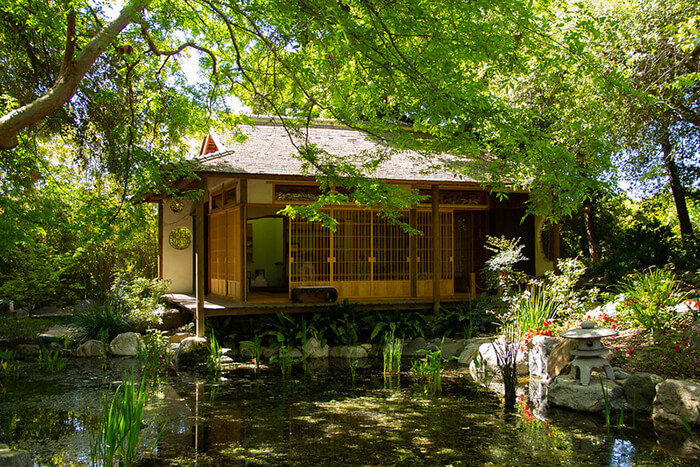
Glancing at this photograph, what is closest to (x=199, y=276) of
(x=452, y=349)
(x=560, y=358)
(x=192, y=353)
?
(x=192, y=353)

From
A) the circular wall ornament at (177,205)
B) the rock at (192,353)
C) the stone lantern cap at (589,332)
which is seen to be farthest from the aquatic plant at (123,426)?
the circular wall ornament at (177,205)

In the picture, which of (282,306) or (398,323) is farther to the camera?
(398,323)

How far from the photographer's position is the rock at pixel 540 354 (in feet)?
26.1

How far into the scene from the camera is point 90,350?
32.9 ft

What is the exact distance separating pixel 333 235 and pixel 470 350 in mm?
3456

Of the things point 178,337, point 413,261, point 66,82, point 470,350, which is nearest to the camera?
point 66,82

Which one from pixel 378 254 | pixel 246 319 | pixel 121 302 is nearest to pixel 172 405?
pixel 246 319

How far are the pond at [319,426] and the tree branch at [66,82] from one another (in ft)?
9.47

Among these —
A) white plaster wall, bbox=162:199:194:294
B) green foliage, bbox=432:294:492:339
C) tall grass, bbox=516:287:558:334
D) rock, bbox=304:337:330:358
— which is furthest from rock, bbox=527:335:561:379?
white plaster wall, bbox=162:199:194:294

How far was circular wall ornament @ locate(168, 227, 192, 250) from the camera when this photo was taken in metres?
13.8

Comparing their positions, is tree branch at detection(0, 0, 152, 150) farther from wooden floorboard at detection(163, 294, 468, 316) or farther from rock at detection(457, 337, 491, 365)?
rock at detection(457, 337, 491, 365)

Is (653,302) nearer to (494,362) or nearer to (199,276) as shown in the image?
(494,362)

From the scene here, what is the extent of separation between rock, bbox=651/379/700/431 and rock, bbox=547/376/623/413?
0.55m

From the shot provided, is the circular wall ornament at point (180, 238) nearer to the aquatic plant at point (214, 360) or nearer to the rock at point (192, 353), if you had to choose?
the rock at point (192, 353)
